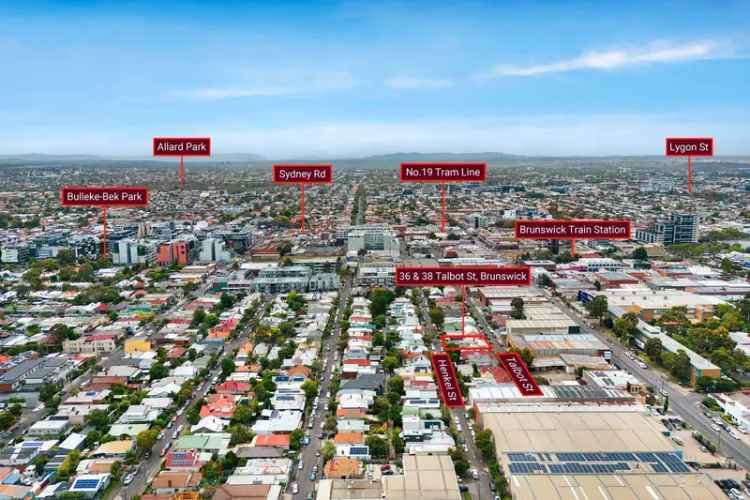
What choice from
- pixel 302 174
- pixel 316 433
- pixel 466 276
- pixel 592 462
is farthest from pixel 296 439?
pixel 592 462

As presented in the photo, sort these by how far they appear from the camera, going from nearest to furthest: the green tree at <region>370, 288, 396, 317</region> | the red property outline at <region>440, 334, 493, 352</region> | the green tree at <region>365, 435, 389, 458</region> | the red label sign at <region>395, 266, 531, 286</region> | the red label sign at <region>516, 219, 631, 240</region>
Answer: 1. the red label sign at <region>395, 266, 531, 286</region>
2. the red label sign at <region>516, 219, 631, 240</region>
3. the green tree at <region>365, 435, 389, 458</region>
4. the red property outline at <region>440, 334, 493, 352</region>
5. the green tree at <region>370, 288, 396, 317</region>

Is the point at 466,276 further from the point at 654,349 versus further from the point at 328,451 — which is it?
the point at 654,349

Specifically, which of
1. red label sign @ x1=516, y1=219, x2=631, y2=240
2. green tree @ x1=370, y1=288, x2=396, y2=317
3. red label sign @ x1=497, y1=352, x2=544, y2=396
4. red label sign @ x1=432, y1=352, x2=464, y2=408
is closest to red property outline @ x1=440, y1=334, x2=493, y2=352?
red label sign @ x1=497, y1=352, x2=544, y2=396

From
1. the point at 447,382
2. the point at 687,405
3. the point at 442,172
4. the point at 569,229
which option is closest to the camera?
the point at 569,229

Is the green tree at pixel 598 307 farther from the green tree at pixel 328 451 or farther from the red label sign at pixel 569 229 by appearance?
the green tree at pixel 328 451

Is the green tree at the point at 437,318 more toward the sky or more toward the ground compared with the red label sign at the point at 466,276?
more toward the ground

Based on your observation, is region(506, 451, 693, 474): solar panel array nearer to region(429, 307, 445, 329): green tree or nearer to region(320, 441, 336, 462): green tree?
region(320, 441, 336, 462): green tree

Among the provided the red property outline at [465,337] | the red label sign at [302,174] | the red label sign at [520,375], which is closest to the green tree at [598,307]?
the red property outline at [465,337]
